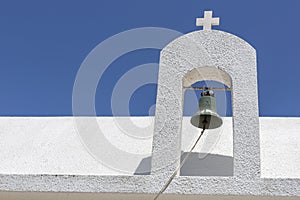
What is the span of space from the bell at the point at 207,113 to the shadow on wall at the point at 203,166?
379mm

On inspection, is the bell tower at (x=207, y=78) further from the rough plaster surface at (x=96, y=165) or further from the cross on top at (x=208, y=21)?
the rough plaster surface at (x=96, y=165)

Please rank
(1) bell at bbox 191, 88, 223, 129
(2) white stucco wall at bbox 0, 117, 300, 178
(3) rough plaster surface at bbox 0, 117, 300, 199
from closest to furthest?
1. (3) rough plaster surface at bbox 0, 117, 300, 199
2. (1) bell at bbox 191, 88, 223, 129
3. (2) white stucco wall at bbox 0, 117, 300, 178

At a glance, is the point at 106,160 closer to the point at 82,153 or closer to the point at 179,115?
the point at 82,153

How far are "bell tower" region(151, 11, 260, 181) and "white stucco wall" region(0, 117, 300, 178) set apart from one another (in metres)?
0.66

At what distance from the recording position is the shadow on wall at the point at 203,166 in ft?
14.0

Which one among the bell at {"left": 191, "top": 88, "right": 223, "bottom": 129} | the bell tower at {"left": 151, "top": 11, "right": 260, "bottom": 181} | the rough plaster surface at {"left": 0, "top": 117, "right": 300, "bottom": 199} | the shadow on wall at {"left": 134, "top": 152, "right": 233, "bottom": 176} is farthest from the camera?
the shadow on wall at {"left": 134, "top": 152, "right": 233, "bottom": 176}

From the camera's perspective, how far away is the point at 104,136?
5.18 metres

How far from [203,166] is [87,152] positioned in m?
1.21

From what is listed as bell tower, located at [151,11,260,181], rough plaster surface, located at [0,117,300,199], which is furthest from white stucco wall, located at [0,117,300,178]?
bell tower, located at [151,11,260,181]

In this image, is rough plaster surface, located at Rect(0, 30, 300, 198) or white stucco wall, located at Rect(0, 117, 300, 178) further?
white stucco wall, located at Rect(0, 117, 300, 178)

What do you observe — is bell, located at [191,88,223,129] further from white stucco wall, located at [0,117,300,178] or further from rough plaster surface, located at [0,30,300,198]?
white stucco wall, located at [0,117,300,178]

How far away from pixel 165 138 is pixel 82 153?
50.8 inches

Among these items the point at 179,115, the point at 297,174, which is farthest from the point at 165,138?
the point at 297,174

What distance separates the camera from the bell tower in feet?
12.2
